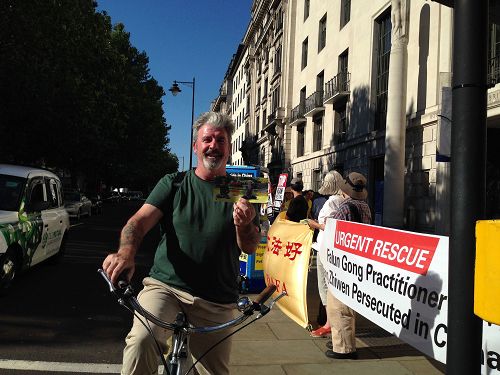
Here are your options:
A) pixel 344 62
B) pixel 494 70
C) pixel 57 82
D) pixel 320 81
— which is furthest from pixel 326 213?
pixel 320 81

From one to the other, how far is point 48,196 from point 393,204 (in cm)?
1131

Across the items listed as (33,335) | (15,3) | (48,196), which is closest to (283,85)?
(15,3)

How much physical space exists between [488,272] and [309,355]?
3470 millimetres

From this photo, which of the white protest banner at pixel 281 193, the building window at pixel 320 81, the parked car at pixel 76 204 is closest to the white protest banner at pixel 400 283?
the white protest banner at pixel 281 193

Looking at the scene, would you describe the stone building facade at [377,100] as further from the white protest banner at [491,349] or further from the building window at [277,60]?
the building window at [277,60]

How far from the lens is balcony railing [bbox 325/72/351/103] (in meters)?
21.9

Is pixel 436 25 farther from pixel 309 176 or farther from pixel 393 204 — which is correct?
pixel 309 176

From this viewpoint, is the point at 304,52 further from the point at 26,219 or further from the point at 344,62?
the point at 26,219

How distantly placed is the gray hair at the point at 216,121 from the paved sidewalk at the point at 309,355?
2557mm

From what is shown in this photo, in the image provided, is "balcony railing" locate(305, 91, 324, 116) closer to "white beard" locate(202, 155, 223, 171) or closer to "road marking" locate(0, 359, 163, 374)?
"road marking" locate(0, 359, 163, 374)

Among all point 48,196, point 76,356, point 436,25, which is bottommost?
point 76,356

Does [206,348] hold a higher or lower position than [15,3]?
lower

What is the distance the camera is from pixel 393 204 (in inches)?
640

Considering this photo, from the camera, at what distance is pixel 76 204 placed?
23.7 m
